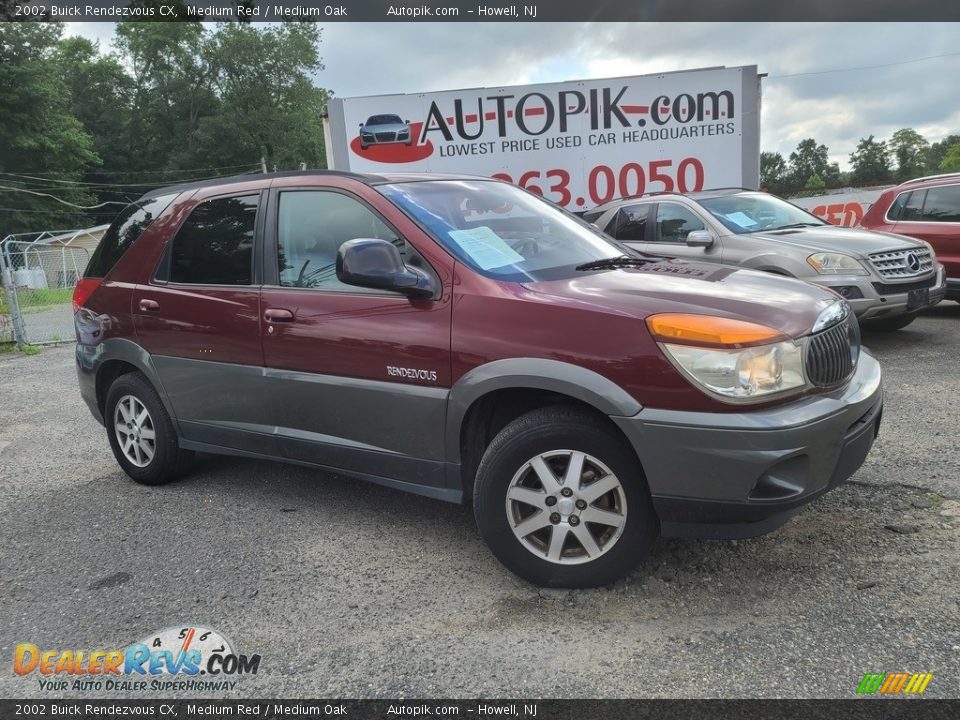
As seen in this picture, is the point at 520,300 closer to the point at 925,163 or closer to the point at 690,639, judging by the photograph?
the point at 690,639

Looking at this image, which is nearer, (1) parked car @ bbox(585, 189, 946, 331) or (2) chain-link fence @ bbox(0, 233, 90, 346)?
(1) parked car @ bbox(585, 189, 946, 331)

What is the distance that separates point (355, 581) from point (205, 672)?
73cm

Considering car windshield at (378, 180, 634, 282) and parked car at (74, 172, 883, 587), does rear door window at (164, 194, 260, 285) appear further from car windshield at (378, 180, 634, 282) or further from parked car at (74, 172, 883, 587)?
car windshield at (378, 180, 634, 282)

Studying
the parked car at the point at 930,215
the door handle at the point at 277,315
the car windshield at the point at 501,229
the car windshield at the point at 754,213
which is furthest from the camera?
the parked car at the point at 930,215

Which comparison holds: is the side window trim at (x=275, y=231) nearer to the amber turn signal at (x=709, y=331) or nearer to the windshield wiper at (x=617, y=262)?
the windshield wiper at (x=617, y=262)

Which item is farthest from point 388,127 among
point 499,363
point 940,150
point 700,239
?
point 940,150

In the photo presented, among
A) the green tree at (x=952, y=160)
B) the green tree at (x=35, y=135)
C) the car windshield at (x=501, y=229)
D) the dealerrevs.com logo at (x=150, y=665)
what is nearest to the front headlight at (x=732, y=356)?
the car windshield at (x=501, y=229)

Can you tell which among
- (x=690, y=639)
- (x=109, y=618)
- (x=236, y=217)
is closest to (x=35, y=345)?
→ (x=236, y=217)

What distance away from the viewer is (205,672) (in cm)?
257

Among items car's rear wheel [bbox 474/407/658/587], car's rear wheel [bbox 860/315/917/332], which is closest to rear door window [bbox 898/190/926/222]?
Result: car's rear wheel [bbox 860/315/917/332]

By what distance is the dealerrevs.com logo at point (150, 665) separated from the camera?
2.53 metres

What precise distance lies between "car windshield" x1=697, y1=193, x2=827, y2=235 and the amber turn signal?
503 cm

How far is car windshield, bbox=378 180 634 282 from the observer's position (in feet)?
10.5

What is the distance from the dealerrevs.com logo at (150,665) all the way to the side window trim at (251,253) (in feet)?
5.67
